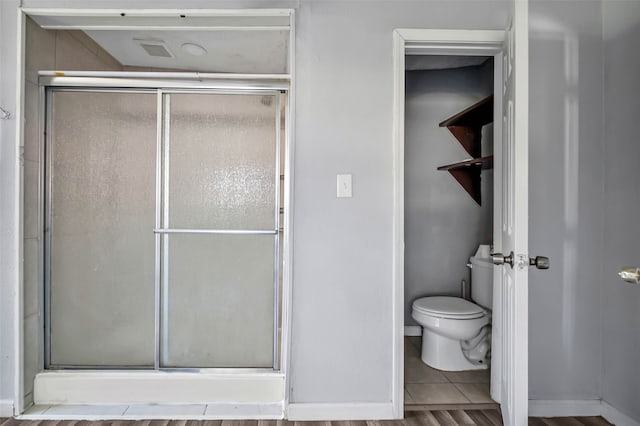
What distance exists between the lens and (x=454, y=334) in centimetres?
237

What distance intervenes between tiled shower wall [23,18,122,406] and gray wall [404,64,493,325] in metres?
2.36

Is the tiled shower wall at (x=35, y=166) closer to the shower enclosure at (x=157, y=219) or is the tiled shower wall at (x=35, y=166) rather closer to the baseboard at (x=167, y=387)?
the shower enclosure at (x=157, y=219)

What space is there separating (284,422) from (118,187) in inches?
60.2

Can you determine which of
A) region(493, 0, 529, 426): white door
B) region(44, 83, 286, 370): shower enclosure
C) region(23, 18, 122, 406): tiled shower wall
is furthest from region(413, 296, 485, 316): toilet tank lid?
region(23, 18, 122, 406): tiled shower wall

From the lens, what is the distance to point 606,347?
Answer: 1.92m

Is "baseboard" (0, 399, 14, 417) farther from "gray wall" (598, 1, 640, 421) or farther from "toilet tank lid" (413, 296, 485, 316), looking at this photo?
"gray wall" (598, 1, 640, 421)

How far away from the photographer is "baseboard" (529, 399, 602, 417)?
1.92 m

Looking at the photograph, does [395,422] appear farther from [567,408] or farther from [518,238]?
[518,238]

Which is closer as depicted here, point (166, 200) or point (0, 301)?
point (0, 301)

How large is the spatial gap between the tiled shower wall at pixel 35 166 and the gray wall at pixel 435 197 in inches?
92.9

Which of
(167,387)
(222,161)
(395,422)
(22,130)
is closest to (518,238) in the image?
(395,422)

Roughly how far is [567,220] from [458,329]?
0.90 metres

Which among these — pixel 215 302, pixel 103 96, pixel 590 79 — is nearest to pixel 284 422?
pixel 215 302

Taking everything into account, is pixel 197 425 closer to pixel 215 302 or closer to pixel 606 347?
pixel 215 302
